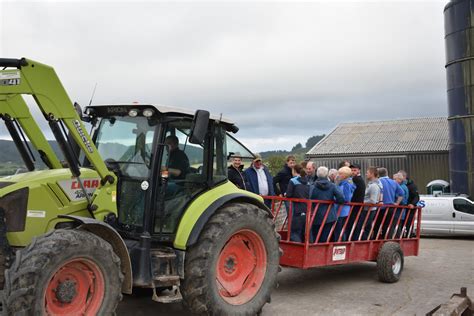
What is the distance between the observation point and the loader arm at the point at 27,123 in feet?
15.4

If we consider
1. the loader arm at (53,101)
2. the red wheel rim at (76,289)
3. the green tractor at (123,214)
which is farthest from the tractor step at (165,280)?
the loader arm at (53,101)

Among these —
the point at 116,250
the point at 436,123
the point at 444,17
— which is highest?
the point at 444,17

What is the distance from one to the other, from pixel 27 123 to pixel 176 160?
4.83 feet

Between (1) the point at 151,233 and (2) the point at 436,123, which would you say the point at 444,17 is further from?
(1) the point at 151,233

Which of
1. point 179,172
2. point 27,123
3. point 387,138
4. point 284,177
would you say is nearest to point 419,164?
point 387,138

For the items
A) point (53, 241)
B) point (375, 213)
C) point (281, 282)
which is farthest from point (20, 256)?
point (375, 213)

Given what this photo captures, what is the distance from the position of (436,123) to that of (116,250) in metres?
31.5

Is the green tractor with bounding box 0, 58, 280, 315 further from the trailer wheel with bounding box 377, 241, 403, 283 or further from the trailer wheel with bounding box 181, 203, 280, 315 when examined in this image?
the trailer wheel with bounding box 377, 241, 403, 283

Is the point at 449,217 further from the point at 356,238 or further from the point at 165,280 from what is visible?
the point at 165,280

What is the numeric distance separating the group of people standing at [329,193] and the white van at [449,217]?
6.55 meters

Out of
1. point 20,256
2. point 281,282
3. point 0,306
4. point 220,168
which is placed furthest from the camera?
point 281,282

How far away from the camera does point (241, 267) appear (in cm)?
552

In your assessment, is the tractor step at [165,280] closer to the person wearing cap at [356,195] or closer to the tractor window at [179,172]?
the tractor window at [179,172]

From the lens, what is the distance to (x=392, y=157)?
29266 mm
